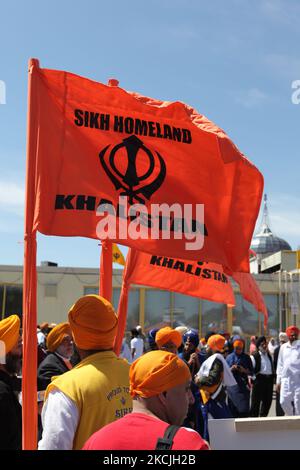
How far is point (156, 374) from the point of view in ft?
8.85

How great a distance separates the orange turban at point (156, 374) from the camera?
2674 millimetres

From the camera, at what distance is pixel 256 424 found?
3.16 metres

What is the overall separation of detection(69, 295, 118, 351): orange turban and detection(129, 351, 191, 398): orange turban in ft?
2.25

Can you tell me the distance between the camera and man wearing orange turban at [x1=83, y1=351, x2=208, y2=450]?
2.28 m

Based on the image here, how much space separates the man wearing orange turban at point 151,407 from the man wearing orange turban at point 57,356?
8.75ft

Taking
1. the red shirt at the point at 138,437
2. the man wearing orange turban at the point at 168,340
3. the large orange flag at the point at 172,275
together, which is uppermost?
the large orange flag at the point at 172,275

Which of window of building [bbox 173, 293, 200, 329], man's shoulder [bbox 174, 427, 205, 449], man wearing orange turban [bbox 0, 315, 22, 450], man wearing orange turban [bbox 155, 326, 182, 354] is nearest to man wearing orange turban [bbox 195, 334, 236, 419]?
man wearing orange turban [bbox 155, 326, 182, 354]

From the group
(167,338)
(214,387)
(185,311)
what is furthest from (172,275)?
(185,311)

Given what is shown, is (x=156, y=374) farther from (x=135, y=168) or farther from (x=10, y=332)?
(x=135, y=168)

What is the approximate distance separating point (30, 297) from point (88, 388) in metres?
1.27

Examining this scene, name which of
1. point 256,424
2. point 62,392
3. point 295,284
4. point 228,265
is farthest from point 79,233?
point 295,284

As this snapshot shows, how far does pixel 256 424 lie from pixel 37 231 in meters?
2.19

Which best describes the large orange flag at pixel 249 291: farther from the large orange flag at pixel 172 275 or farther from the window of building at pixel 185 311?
the window of building at pixel 185 311

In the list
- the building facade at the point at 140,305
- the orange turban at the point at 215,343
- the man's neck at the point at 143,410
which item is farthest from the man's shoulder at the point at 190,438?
the building facade at the point at 140,305
